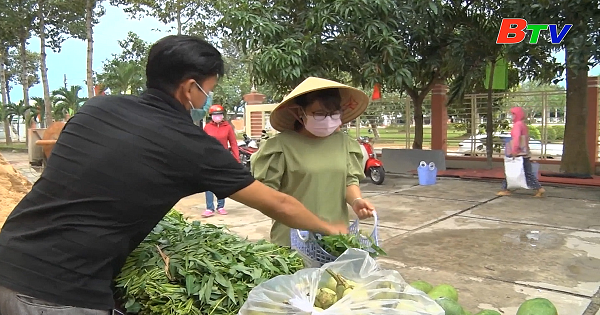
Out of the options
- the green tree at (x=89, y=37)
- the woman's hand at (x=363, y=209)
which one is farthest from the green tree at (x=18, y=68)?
the woman's hand at (x=363, y=209)

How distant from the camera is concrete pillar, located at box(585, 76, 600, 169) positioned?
9266mm

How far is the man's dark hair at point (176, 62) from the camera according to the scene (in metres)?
1.39

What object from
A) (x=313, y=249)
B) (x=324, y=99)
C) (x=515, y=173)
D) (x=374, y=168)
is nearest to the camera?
(x=313, y=249)

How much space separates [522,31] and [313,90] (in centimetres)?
616

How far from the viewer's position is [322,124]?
7.50 ft

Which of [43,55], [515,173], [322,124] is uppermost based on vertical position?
[43,55]

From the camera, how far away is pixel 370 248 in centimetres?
166

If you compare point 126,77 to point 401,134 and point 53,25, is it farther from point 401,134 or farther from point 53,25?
point 401,134

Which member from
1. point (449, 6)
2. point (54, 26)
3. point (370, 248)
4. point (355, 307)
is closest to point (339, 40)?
point (449, 6)


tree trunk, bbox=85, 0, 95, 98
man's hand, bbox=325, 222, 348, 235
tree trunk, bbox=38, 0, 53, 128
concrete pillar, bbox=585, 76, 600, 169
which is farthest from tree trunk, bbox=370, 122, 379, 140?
tree trunk, bbox=38, 0, 53, 128

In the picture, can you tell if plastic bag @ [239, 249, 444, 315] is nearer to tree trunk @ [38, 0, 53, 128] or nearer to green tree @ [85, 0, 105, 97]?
green tree @ [85, 0, 105, 97]

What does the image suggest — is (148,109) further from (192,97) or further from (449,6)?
(449,6)

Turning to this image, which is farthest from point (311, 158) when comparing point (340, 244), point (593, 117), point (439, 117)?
point (439, 117)

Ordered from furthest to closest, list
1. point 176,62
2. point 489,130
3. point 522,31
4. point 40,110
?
point 40,110
point 489,130
point 522,31
point 176,62
